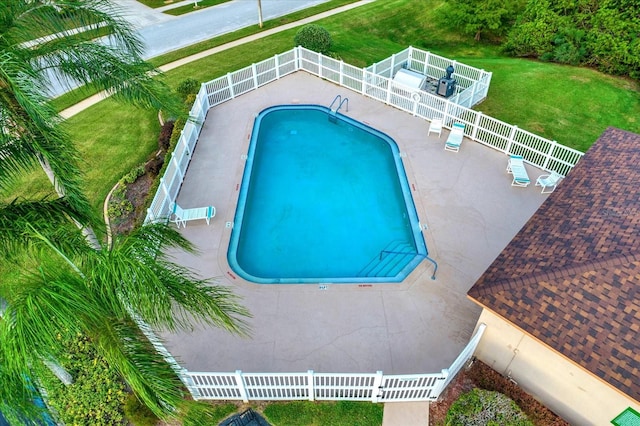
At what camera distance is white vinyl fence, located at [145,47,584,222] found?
1543 centimetres

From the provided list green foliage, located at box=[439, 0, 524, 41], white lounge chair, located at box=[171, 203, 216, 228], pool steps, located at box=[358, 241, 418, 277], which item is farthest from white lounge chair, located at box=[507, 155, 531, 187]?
green foliage, located at box=[439, 0, 524, 41]

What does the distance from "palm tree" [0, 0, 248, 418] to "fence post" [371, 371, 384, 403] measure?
4.31 meters

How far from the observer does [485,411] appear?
9.04 m

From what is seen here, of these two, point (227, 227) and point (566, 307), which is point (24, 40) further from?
point (566, 307)

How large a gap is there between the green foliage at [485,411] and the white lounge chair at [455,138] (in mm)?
10318

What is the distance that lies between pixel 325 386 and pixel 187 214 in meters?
7.54

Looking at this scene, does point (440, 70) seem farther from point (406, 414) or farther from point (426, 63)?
point (406, 414)

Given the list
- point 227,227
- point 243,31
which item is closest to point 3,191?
point 227,227

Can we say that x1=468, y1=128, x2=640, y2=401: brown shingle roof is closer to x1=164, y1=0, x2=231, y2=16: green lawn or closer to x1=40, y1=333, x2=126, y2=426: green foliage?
x1=40, y1=333, x2=126, y2=426: green foliage

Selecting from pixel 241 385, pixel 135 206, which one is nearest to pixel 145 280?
pixel 241 385

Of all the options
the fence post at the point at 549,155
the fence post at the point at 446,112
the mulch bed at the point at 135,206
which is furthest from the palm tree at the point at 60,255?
the fence post at the point at 549,155


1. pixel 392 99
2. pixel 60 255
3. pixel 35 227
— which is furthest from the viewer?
pixel 392 99

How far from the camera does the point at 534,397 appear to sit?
9602 mm

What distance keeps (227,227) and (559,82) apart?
20.1 m
